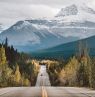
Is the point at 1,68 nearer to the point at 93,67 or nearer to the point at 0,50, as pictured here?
the point at 0,50

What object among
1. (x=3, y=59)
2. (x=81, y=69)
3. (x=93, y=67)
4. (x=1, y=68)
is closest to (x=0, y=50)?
(x=3, y=59)

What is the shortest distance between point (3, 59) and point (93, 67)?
5605 centimetres

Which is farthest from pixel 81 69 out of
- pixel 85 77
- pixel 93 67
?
pixel 93 67

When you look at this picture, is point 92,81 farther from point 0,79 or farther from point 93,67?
point 0,79

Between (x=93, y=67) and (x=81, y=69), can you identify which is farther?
(x=81, y=69)

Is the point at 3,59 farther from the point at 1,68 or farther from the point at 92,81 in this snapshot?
the point at 92,81

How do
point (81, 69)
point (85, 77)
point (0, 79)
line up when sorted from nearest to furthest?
point (0, 79), point (85, 77), point (81, 69)

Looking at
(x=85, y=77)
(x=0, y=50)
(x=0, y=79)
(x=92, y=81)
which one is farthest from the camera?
(x=0, y=50)

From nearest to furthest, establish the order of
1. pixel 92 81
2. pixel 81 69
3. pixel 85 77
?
pixel 92 81 → pixel 85 77 → pixel 81 69

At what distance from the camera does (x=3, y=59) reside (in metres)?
163

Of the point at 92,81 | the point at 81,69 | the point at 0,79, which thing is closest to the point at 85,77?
the point at 81,69

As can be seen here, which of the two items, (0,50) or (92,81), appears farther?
(0,50)

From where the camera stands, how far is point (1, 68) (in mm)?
151750

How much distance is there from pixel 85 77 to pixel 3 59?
108ft
